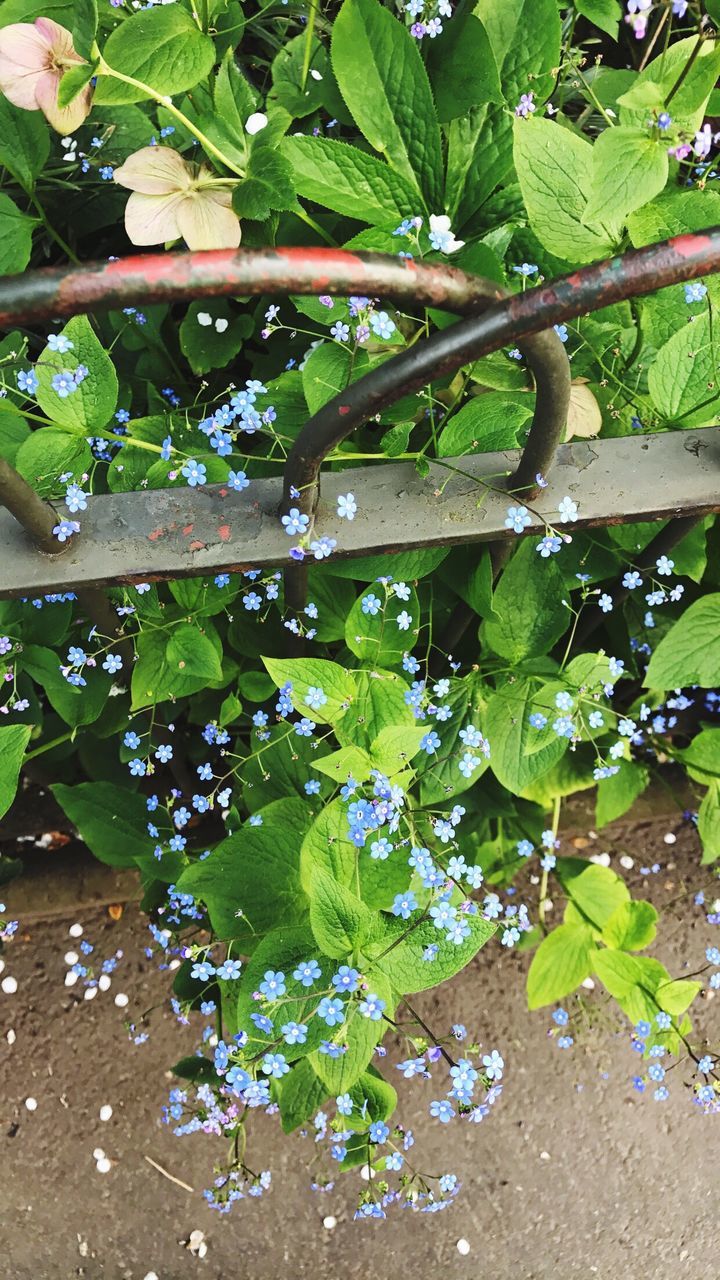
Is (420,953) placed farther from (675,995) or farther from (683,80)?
(683,80)

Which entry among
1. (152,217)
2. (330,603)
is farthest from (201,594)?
(152,217)

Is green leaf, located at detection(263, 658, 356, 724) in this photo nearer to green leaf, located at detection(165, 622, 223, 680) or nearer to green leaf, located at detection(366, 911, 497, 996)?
green leaf, located at detection(165, 622, 223, 680)

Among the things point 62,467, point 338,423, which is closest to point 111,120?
point 62,467

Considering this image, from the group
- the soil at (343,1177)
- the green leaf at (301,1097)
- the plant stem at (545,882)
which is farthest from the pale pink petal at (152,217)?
the soil at (343,1177)

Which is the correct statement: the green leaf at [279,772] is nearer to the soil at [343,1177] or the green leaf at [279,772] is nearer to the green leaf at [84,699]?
the green leaf at [84,699]

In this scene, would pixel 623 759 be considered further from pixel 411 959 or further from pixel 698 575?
pixel 411 959

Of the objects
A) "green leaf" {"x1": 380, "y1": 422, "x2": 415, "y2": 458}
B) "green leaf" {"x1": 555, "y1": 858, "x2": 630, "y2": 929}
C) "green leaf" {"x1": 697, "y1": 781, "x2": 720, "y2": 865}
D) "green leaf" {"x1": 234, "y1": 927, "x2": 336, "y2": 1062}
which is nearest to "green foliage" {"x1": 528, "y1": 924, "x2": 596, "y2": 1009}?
"green leaf" {"x1": 555, "y1": 858, "x2": 630, "y2": 929}

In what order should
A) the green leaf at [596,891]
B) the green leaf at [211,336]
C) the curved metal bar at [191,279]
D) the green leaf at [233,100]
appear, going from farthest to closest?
the green leaf at [596,891]
the green leaf at [211,336]
the green leaf at [233,100]
the curved metal bar at [191,279]
